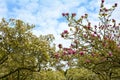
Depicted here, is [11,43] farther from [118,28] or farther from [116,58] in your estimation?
[116,58]

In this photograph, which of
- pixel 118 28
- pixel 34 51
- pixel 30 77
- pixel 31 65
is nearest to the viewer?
pixel 118 28

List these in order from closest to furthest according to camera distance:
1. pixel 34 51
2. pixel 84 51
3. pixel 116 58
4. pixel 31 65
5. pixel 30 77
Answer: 1. pixel 116 58
2. pixel 84 51
3. pixel 34 51
4. pixel 31 65
5. pixel 30 77

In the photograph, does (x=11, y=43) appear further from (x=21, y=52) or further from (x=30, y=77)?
(x=30, y=77)

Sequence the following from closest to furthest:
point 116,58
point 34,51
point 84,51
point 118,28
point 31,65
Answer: point 116,58, point 84,51, point 118,28, point 34,51, point 31,65

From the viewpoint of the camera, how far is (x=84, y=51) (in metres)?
16.0

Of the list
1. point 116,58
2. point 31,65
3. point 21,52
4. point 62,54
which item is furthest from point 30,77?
point 116,58

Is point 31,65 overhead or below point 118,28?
below

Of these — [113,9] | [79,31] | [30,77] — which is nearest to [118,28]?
[113,9]

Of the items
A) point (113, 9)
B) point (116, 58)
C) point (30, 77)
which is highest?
point (113, 9)

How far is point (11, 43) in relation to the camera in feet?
81.7

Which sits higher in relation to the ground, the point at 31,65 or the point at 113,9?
the point at 113,9

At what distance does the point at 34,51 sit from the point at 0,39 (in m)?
3.11

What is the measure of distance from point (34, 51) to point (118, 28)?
9.13 metres

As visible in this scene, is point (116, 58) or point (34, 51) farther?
point (34, 51)
